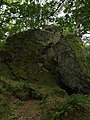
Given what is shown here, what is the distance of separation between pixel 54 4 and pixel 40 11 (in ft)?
2.18

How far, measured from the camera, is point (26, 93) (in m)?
11.0

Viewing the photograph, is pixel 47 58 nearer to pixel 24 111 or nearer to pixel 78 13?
pixel 24 111

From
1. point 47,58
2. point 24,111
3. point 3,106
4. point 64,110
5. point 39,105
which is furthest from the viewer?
point 47,58

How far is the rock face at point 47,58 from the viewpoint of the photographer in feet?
42.9

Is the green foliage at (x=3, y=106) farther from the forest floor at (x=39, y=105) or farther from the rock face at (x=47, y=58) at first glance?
the rock face at (x=47, y=58)

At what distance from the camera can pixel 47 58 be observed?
13.8m

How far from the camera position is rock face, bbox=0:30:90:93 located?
42.9ft

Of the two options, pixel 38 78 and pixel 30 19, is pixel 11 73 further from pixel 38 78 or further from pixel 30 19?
pixel 30 19

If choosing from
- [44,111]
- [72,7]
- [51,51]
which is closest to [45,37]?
→ [51,51]

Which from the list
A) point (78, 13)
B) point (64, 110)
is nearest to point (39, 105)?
point (64, 110)

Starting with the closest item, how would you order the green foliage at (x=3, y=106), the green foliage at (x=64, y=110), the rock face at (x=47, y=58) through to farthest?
the green foliage at (x=64, y=110) < the green foliage at (x=3, y=106) < the rock face at (x=47, y=58)

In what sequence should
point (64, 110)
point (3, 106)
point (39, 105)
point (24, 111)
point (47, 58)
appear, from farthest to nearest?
point (47, 58)
point (39, 105)
point (3, 106)
point (24, 111)
point (64, 110)

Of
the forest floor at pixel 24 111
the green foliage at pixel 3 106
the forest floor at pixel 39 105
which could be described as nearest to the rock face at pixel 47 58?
the forest floor at pixel 39 105

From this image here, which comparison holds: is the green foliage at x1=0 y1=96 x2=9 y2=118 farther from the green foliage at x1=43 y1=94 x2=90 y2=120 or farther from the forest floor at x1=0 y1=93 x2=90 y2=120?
the green foliage at x1=43 y1=94 x2=90 y2=120
